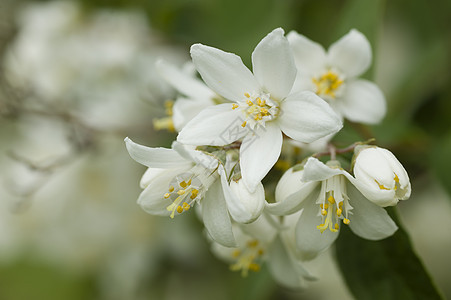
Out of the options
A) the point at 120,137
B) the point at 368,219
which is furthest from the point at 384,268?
the point at 120,137

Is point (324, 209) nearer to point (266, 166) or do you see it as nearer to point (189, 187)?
point (266, 166)

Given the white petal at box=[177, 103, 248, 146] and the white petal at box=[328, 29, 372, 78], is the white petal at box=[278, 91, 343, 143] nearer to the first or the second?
the white petal at box=[177, 103, 248, 146]

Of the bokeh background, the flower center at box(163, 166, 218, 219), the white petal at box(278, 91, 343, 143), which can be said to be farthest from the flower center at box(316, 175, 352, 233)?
the bokeh background

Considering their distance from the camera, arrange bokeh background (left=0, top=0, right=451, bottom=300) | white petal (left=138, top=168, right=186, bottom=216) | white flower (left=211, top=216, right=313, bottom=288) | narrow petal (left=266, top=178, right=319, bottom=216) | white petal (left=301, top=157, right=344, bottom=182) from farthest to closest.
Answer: bokeh background (left=0, top=0, right=451, bottom=300)
white flower (left=211, top=216, right=313, bottom=288)
white petal (left=138, top=168, right=186, bottom=216)
narrow petal (left=266, top=178, right=319, bottom=216)
white petal (left=301, top=157, right=344, bottom=182)

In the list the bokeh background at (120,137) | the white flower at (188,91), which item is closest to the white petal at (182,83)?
the white flower at (188,91)

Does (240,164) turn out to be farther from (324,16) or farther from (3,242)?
(3,242)
